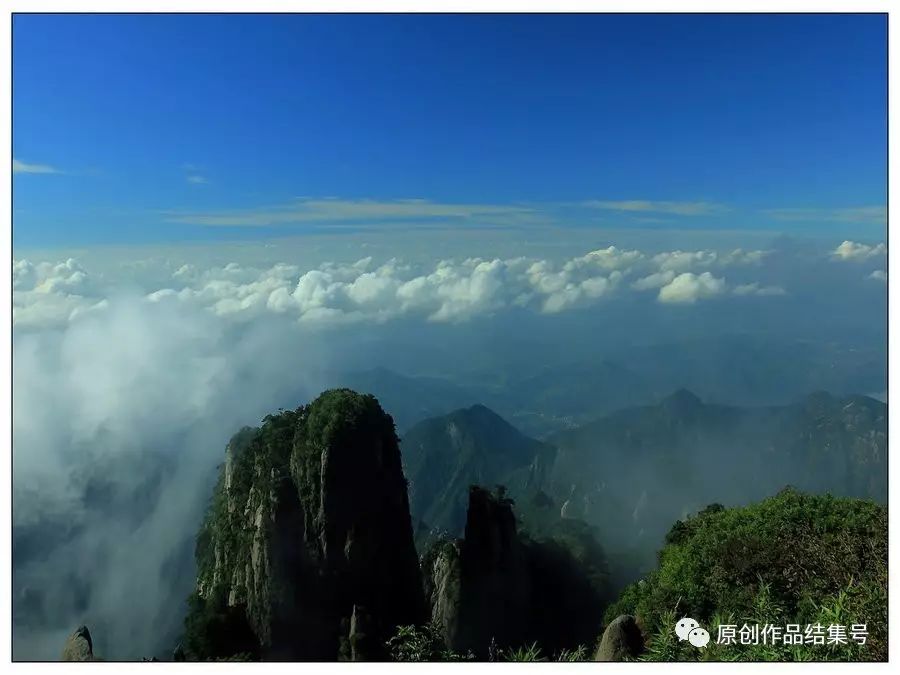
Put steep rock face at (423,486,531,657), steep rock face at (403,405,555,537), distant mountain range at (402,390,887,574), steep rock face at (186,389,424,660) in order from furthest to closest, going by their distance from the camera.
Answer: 1. distant mountain range at (402,390,887,574)
2. steep rock face at (403,405,555,537)
3. steep rock face at (423,486,531,657)
4. steep rock face at (186,389,424,660)

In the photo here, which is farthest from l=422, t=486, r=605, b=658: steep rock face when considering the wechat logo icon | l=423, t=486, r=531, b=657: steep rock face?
the wechat logo icon

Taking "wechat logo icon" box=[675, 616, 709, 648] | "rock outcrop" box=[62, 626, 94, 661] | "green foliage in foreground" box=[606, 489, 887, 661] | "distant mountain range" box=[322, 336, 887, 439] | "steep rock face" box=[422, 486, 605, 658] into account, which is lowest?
"steep rock face" box=[422, 486, 605, 658]

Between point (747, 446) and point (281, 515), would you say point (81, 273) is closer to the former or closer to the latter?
point (281, 515)

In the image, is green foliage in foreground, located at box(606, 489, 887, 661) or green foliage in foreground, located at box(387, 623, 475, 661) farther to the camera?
green foliage in foreground, located at box(387, 623, 475, 661)

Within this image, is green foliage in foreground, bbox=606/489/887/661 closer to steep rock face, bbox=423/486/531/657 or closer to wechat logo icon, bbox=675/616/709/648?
wechat logo icon, bbox=675/616/709/648

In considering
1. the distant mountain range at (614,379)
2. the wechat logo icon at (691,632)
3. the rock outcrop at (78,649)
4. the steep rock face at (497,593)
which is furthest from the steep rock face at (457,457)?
the rock outcrop at (78,649)
